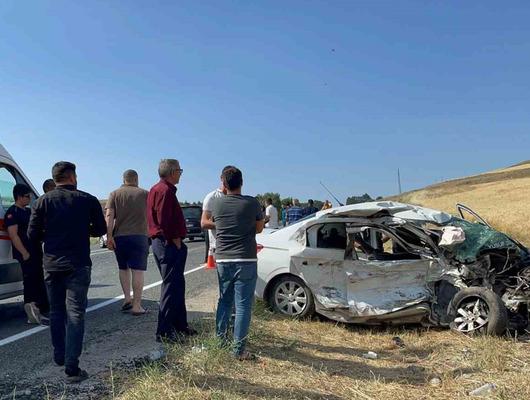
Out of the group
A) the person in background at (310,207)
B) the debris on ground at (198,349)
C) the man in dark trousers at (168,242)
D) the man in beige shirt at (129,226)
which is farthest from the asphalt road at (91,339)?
the person in background at (310,207)

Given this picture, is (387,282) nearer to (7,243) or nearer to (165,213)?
(165,213)

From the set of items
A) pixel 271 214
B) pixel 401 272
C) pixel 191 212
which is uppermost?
pixel 191 212

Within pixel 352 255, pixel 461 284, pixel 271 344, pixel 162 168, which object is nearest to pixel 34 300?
pixel 162 168

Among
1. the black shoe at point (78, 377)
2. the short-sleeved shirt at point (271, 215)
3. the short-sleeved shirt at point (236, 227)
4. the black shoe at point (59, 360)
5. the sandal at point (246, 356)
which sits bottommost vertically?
the sandal at point (246, 356)

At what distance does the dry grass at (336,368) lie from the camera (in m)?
4.07

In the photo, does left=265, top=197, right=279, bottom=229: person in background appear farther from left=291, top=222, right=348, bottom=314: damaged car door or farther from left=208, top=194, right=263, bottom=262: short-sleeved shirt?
left=208, top=194, right=263, bottom=262: short-sleeved shirt

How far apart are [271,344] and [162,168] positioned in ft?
7.31

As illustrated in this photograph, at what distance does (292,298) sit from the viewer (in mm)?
6805

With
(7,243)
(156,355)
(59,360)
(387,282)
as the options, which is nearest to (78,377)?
(59,360)

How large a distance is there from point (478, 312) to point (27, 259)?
537 centimetres

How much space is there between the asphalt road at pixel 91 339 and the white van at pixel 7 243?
50 centimetres

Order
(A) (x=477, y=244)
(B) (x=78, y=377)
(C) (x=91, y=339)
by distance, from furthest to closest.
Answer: (A) (x=477, y=244)
(C) (x=91, y=339)
(B) (x=78, y=377)

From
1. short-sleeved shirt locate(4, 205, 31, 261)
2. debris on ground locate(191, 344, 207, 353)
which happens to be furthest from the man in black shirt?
debris on ground locate(191, 344, 207, 353)

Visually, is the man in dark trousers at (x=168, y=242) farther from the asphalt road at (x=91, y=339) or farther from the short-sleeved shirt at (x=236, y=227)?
the short-sleeved shirt at (x=236, y=227)
